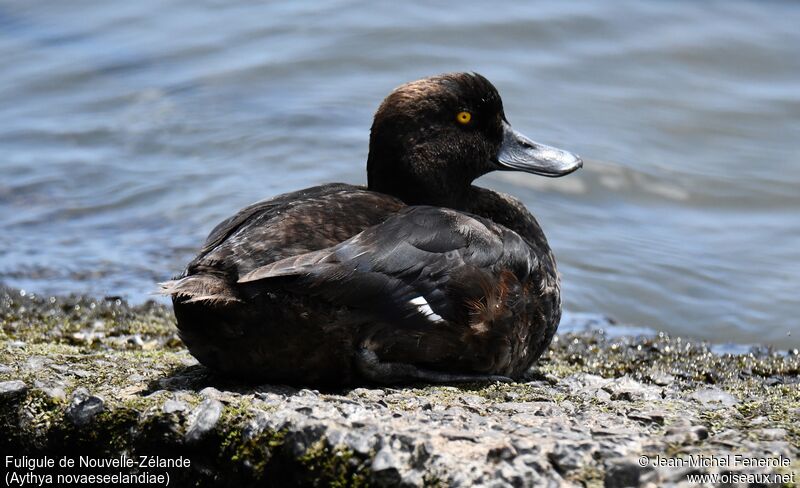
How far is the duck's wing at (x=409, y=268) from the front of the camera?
4129 millimetres

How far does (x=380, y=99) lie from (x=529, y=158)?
5.45 metres

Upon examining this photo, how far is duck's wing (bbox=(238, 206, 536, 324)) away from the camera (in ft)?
13.5

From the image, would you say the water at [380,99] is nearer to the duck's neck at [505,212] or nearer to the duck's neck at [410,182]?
the duck's neck at [505,212]

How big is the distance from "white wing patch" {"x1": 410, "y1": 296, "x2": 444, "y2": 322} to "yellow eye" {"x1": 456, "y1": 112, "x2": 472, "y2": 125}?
136 cm

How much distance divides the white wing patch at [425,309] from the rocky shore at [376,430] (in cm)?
27

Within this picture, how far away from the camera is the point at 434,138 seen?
533 centimetres

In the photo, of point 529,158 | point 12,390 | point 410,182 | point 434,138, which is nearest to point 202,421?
point 12,390

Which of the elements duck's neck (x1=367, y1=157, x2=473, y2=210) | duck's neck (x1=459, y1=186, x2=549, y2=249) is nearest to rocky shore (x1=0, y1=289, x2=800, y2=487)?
duck's neck (x1=459, y1=186, x2=549, y2=249)

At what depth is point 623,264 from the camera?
8219 millimetres

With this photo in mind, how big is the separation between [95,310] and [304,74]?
568cm

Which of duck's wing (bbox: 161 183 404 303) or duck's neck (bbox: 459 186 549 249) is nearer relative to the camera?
duck's wing (bbox: 161 183 404 303)

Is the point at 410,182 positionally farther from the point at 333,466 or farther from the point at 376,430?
the point at 333,466

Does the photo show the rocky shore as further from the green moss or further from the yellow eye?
the yellow eye

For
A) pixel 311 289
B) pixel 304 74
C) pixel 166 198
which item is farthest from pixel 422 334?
pixel 304 74
